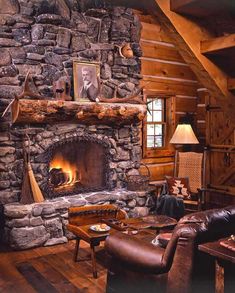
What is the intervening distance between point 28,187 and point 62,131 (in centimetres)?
91

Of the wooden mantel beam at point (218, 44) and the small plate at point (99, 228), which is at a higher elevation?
the wooden mantel beam at point (218, 44)

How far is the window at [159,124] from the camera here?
646 centimetres

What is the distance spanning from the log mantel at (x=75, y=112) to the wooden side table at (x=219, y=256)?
2811 mm

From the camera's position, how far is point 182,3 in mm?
2217

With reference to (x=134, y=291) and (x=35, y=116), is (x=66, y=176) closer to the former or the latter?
(x=35, y=116)

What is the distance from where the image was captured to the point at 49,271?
3674 millimetres

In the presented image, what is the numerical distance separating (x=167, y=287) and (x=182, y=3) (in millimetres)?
1889

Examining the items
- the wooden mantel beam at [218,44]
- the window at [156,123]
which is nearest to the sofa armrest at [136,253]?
the wooden mantel beam at [218,44]

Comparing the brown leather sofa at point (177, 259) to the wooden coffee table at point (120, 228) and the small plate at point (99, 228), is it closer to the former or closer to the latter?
the wooden coffee table at point (120, 228)

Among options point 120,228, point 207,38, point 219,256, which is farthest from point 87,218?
point 207,38

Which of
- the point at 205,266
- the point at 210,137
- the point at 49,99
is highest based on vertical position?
the point at 49,99

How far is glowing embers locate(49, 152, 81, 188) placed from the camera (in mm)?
Answer: 5104

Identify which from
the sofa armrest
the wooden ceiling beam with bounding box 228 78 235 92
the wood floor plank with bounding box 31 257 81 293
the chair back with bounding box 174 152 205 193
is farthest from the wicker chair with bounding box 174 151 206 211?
the wooden ceiling beam with bounding box 228 78 235 92

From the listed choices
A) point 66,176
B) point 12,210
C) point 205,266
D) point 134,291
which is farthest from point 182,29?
point 66,176
